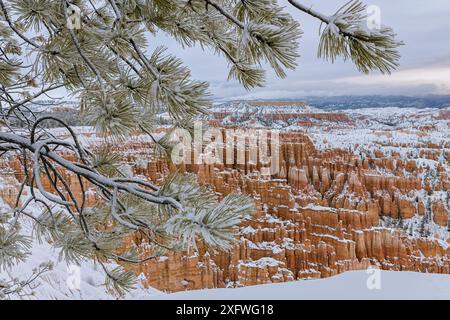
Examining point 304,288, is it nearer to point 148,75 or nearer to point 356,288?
point 356,288

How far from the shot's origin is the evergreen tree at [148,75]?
0.38 metres

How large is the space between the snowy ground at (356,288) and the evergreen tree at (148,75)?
3.16 feet

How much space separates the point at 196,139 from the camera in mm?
788

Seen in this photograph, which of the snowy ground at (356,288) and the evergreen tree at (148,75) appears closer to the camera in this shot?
the evergreen tree at (148,75)

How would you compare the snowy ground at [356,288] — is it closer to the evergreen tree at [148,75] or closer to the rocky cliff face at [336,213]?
the evergreen tree at [148,75]

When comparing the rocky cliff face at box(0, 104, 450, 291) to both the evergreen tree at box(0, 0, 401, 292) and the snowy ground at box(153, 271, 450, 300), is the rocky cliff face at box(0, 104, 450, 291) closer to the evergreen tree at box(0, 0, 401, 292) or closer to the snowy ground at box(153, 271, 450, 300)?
the snowy ground at box(153, 271, 450, 300)

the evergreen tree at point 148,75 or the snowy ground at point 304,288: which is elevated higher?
the evergreen tree at point 148,75

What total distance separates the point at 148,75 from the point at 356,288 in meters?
2.02

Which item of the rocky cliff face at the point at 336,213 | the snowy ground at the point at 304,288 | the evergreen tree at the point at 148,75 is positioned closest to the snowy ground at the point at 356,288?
the snowy ground at the point at 304,288

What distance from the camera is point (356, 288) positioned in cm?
211

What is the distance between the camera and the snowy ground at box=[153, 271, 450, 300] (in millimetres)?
1719

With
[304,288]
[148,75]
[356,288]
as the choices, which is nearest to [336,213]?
[356,288]
